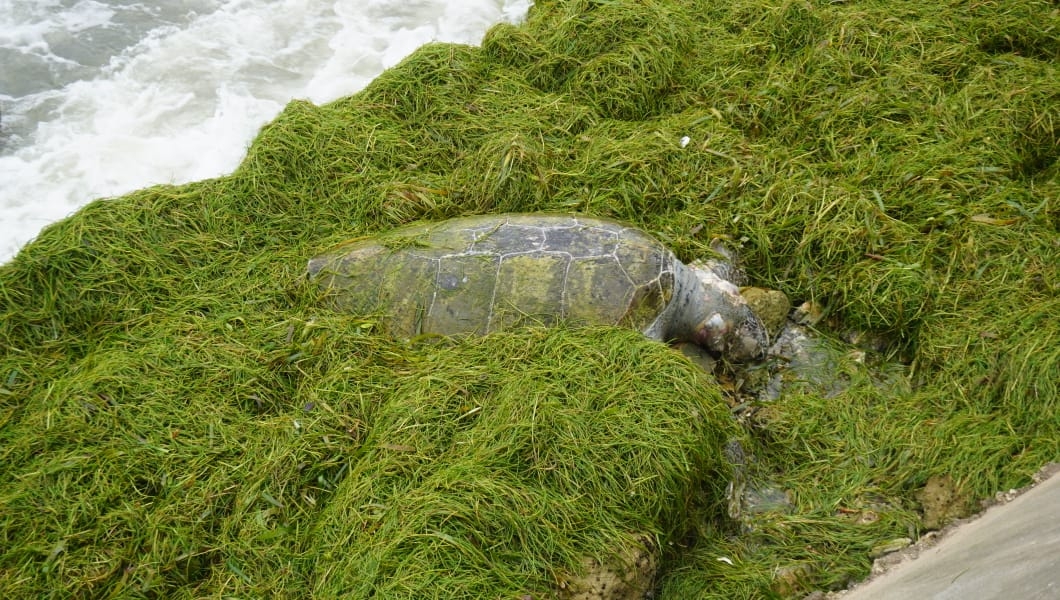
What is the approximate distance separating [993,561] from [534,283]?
2291 mm

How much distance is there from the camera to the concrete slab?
213 cm

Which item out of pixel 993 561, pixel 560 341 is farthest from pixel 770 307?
pixel 993 561

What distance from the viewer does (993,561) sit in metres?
2.44

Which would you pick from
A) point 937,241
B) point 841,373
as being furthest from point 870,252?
point 841,373

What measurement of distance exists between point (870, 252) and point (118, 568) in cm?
387

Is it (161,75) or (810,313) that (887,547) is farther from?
(161,75)

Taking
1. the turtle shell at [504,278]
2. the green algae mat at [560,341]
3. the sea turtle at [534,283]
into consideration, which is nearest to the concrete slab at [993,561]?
the green algae mat at [560,341]

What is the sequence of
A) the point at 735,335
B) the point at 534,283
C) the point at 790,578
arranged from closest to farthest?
the point at 790,578
the point at 534,283
the point at 735,335

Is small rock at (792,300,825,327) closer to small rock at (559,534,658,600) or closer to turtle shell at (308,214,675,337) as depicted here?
turtle shell at (308,214,675,337)

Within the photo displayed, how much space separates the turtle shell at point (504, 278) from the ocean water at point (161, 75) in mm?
1898

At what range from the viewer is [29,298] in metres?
4.24

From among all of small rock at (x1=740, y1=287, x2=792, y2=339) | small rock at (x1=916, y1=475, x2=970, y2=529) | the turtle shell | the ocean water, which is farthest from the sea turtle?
the ocean water

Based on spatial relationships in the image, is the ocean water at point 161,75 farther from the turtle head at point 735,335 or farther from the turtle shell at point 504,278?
the turtle head at point 735,335

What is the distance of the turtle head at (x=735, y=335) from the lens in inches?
168
